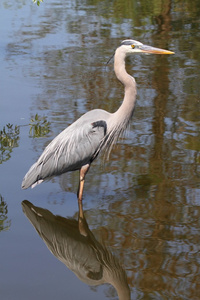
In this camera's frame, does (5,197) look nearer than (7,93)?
Yes

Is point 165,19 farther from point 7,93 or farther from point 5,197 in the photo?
point 5,197

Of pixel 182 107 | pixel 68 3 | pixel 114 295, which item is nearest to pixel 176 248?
pixel 114 295

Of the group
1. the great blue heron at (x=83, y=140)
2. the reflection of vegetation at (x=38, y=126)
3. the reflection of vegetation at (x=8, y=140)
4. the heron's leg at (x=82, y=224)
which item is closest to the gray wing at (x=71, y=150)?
the great blue heron at (x=83, y=140)

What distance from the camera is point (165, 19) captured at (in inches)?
542

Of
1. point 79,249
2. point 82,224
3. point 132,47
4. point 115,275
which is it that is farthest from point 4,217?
point 132,47

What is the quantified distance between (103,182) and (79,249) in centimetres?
119

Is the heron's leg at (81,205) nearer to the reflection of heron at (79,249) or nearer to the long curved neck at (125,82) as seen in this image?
the reflection of heron at (79,249)

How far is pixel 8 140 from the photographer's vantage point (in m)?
7.09

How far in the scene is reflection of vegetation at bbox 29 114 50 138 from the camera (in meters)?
7.39

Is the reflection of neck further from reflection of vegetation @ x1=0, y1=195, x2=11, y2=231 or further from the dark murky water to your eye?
reflection of vegetation @ x1=0, y1=195, x2=11, y2=231

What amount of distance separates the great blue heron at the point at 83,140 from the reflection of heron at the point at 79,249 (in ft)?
1.07

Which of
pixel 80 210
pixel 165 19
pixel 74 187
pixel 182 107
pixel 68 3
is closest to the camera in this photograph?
pixel 80 210

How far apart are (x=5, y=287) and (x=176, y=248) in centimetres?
136

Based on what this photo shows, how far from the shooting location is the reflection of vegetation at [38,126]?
291 inches
